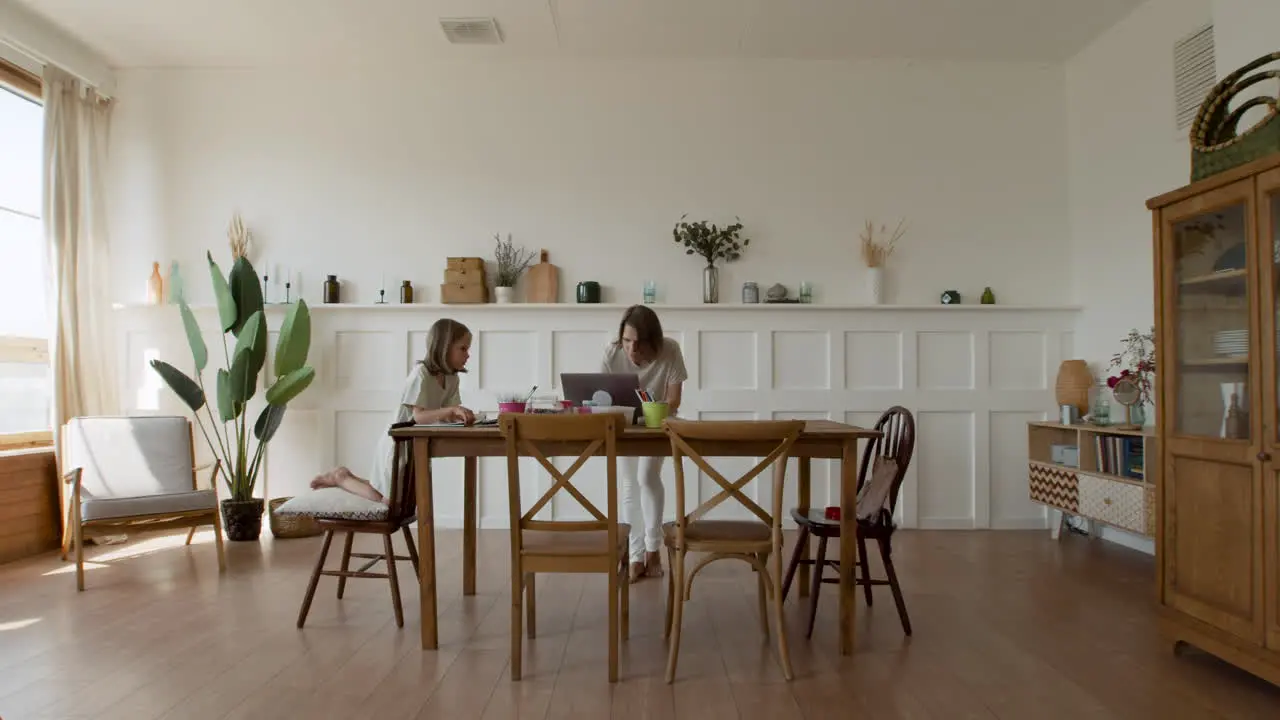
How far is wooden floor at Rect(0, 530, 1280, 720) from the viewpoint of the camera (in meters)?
2.40

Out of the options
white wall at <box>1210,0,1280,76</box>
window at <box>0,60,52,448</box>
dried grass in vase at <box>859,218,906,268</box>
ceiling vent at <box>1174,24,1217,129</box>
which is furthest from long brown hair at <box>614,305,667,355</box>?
window at <box>0,60,52,448</box>

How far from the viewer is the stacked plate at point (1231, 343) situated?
267 centimetres

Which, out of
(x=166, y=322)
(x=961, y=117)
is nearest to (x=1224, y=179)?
(x=961, y=117)

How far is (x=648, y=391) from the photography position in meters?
3.80

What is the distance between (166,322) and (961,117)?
18.3 feet

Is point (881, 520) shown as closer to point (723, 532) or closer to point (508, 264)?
point (723, 532)

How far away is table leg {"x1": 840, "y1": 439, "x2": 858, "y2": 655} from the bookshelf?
1.94 m

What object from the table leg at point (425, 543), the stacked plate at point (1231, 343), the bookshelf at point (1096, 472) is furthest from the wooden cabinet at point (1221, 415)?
the table leg at point (425, 543)

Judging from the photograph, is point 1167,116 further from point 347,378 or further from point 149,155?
point 149,155

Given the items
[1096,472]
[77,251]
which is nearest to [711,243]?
[1096,472]

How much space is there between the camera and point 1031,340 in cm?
536

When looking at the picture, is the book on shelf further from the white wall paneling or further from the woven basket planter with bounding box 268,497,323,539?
the woven basket planter with bounding box 268,497,323,539

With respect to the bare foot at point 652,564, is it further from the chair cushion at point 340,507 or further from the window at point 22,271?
the window at point 22,271

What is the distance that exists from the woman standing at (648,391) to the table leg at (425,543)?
3.81 feet
